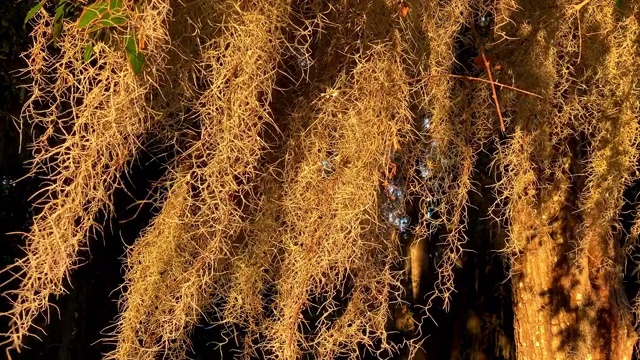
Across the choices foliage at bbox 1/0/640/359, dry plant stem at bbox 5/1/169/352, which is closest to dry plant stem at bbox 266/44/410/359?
foliage at bbox 1/0/640/359

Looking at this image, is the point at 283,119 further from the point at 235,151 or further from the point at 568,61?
the point at 568,61

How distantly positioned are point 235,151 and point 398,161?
323mm

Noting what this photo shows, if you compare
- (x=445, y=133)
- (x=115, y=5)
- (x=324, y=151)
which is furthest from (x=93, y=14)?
(x=445, y=133)

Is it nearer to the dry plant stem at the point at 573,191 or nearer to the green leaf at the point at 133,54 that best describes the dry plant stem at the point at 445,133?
the dry plant stem at the point at 573,191

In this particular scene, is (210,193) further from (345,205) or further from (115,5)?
(115,5)

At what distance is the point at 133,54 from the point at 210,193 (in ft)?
0.79

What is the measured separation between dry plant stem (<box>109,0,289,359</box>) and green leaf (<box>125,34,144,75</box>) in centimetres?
14

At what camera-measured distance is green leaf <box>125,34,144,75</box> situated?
857mm

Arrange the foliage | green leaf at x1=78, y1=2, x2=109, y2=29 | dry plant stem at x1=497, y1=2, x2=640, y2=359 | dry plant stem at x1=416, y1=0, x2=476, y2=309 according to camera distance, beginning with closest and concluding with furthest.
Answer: green leaf at x1=78, y1=2, x2=109, y2=29, the foliage, dry plant stem at x1=416, y1=0, x2=476, y2=309, dry plant stem at x1=497, y1=2, x2=640, y2=359

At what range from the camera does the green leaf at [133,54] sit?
2.81 feet

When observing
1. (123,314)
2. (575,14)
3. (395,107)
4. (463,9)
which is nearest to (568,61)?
(575,14)

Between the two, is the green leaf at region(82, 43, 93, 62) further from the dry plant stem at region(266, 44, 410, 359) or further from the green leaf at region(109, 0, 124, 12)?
the dry plant stem at region(266, 44, 410, 359)

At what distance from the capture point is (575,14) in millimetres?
1287

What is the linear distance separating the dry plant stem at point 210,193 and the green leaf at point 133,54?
0.14 m
